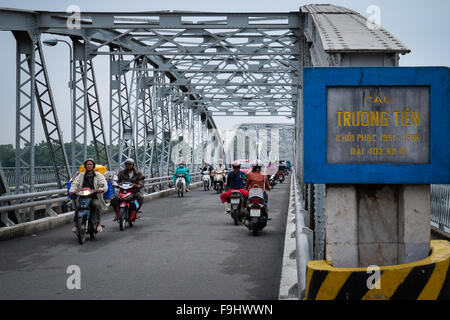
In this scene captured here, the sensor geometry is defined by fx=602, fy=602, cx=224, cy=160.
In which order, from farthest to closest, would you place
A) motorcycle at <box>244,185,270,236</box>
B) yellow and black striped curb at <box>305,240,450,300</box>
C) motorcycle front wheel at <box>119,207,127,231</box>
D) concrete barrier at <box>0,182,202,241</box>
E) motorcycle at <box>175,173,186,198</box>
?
1. motorcycle at <box>175,173,186,198</box>
2. motorcycle front wheel at <box>119,207,127,231</box>
3. motorcycle at <box>244,185,270,236</box>
4. concrete barrier at <box>0,182,202,241</box>
5. yellow and black striped curb at <box>305,240,450,300</box>

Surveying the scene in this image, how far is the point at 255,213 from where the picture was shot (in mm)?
11164

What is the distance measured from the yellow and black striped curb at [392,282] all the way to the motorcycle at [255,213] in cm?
681

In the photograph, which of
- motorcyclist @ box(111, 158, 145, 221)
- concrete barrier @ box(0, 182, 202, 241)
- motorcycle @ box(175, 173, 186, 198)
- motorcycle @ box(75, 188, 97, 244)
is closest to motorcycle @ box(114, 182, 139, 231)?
motorcyclist @ box(111, 158, 145, 221)

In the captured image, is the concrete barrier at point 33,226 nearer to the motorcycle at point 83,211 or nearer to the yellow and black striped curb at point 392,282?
the motorcycle at point 83,211

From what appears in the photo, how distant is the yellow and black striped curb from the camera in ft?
13.7

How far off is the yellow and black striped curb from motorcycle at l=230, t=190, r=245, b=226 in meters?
8.07

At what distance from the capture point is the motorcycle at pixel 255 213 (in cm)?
1117

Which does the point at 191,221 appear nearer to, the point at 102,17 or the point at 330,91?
the point at 102,17

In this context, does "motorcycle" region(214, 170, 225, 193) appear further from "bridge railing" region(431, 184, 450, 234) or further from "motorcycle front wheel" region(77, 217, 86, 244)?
"motorcycle front wheel" region(77, 217, 86, 244)

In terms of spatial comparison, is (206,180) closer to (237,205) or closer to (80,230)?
(237,205)

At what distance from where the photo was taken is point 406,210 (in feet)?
14.8

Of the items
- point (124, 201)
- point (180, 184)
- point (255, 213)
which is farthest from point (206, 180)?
point (255, 213)
